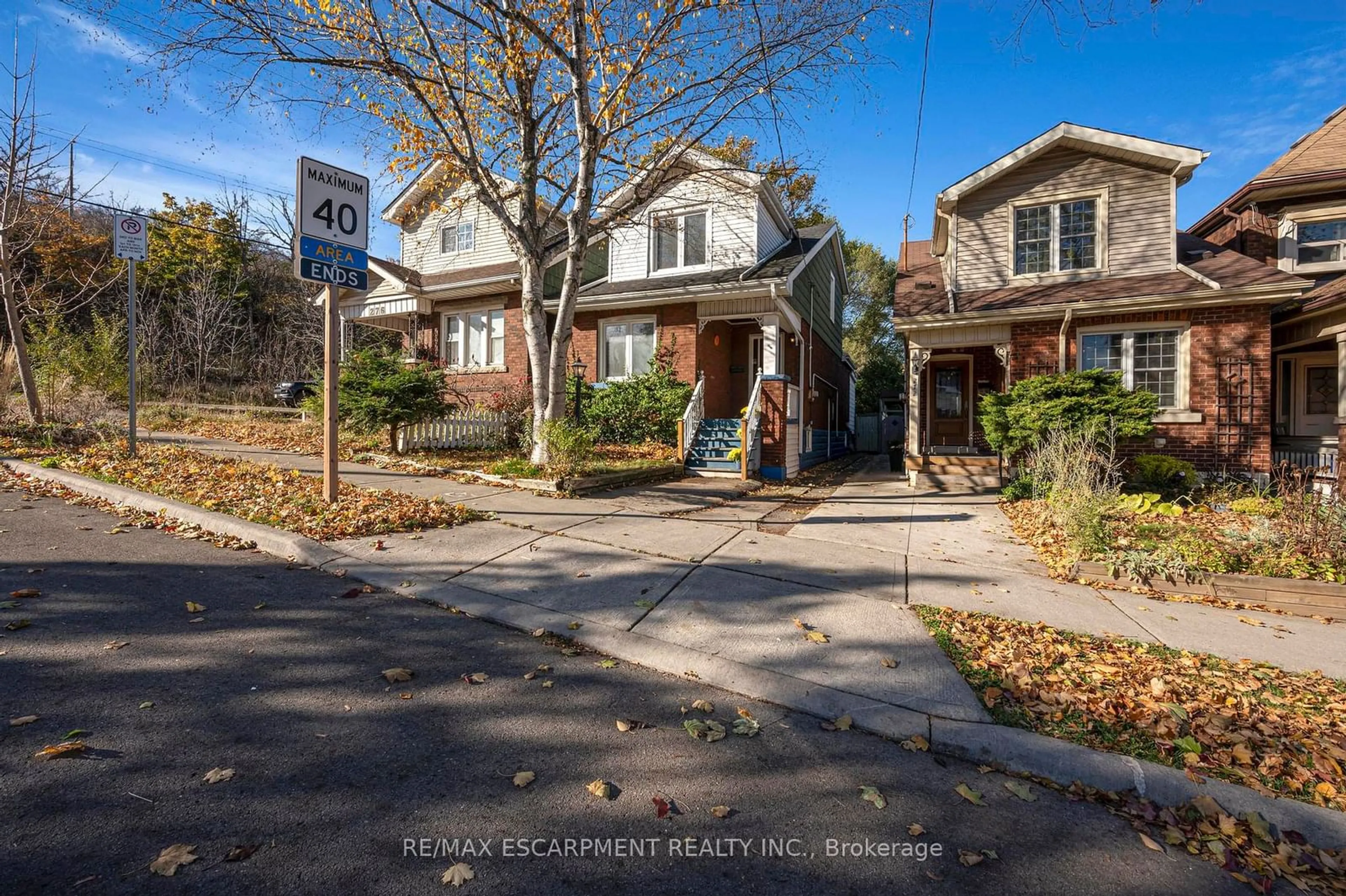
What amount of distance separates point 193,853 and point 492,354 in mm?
16090

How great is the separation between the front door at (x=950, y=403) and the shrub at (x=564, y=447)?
10.7 metres

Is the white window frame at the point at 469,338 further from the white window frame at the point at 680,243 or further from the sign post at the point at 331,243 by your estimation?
the sign post at the point at 331,243

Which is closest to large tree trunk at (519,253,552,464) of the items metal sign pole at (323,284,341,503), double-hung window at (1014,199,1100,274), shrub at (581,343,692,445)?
metal sign pole at (323,284,341,503)

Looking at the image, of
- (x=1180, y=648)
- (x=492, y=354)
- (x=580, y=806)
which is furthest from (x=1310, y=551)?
(x=492, y=354)

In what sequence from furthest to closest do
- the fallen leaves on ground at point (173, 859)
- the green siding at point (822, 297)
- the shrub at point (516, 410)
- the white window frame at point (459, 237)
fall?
1. the white window frame at point (459, 237)
2. the green siding at point (822, 297)
3. the shrub at point (516, 410)
4. the fallen leaves on ground at point (173, 859)

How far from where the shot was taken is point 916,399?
1318 centimetres

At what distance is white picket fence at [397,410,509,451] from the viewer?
1137 cm

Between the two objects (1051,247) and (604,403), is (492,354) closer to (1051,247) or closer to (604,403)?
(604,403)

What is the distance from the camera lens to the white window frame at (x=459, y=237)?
18.2 meters

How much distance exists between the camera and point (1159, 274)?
1195 centimetres

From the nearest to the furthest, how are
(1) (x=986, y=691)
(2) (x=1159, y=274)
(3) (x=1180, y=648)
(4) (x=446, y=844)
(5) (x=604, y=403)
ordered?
(4) (x=446, y=844), (1) (x=986, y=691), (3) (x=1180, y=648), (2) (x=1159, y=274), (5) (x=604, y=403)

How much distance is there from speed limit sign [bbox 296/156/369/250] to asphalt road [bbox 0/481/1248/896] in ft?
13.4

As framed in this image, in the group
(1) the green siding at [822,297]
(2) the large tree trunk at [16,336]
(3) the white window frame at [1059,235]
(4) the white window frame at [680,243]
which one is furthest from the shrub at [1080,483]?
(2) the large tree trunk at [16,336]

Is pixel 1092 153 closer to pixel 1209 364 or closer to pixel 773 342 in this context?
pixel 1209 364
